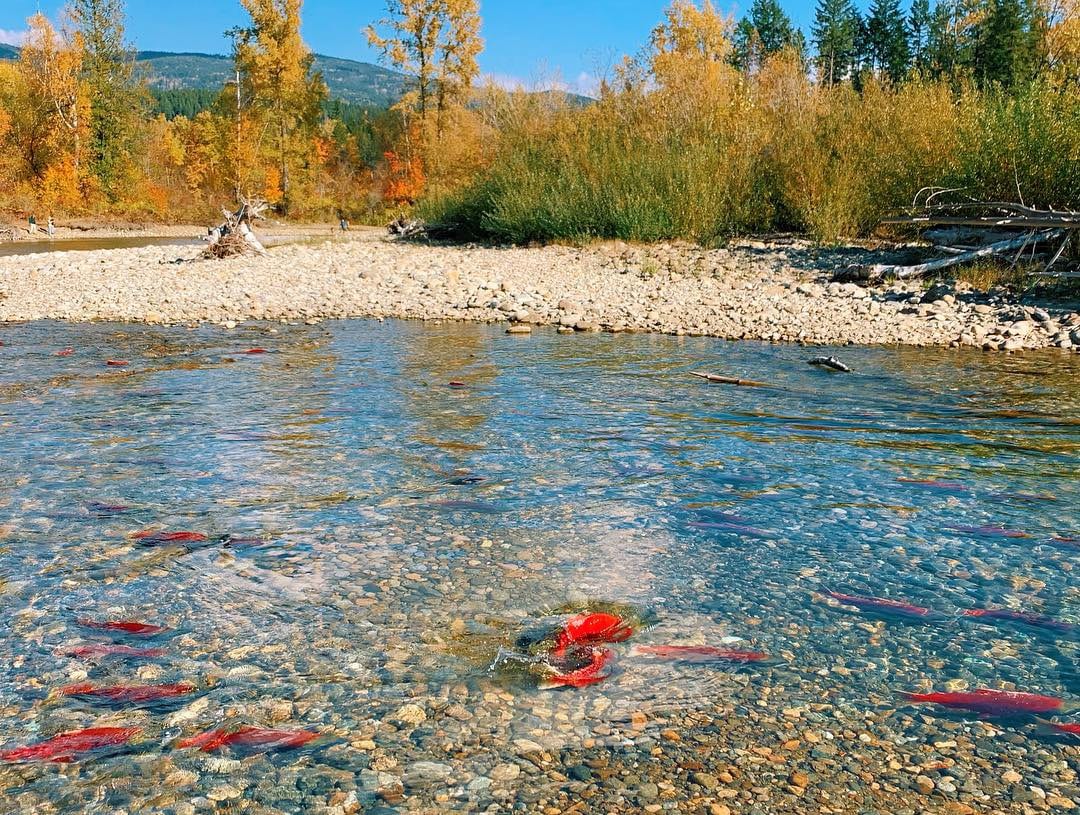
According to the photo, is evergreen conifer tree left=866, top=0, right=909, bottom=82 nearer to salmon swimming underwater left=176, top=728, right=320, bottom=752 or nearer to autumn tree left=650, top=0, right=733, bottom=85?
autumn tree left=650, top=0, right=733, bottom=85

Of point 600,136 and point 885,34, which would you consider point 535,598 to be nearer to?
point 600,136

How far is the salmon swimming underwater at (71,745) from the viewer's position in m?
2.51

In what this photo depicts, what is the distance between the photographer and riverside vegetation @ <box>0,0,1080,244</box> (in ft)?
46.5

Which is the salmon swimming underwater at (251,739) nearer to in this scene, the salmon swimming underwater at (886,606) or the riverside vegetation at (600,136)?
the salmon swimming underwater at (886,606)

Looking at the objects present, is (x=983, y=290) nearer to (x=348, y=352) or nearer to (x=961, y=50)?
(x=348, y=352)

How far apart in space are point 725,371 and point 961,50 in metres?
54.7

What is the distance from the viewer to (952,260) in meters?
12.0

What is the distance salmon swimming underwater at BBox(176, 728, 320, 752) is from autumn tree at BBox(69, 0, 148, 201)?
48709mm

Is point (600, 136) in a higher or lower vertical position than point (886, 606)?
higher

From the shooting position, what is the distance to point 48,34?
42.9 meters

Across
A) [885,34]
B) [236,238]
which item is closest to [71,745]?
[236,238]

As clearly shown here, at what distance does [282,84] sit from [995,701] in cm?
4601

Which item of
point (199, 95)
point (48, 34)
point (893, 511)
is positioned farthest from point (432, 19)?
point (199, 95)

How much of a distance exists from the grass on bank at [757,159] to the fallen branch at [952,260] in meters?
0.79
